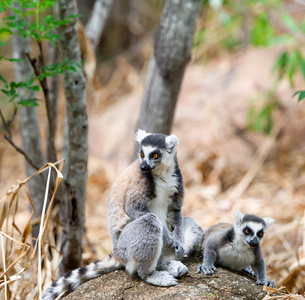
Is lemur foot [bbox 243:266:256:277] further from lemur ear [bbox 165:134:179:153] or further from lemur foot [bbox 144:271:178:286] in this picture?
lemur ear [bbox 165:134:179:153]

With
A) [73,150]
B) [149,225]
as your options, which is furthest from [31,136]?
[149,225]

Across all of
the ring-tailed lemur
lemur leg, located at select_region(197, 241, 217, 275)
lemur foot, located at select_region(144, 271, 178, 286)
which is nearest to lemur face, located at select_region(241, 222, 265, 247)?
the ring-tailed lemur

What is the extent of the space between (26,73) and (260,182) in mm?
5341

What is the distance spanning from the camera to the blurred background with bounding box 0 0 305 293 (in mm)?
6875

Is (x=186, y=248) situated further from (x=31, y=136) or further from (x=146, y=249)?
(x=31, y=136)

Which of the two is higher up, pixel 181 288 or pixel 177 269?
pixel 177 269

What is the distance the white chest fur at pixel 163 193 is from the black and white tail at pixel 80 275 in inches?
22.2

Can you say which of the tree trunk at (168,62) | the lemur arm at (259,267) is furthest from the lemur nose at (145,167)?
the tree trunk at (168,62)

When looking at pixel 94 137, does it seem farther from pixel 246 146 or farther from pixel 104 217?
pixel 246 146

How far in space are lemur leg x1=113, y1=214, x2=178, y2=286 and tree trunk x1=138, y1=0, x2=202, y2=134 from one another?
6.52 ft

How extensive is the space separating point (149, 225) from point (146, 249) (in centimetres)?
19

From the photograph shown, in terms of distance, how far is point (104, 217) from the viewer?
744 centimetres

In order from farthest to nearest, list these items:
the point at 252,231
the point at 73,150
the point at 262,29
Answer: the point at 262,29 < the point at 73,150 < the point at 252,231

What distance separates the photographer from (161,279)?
3061 mm
